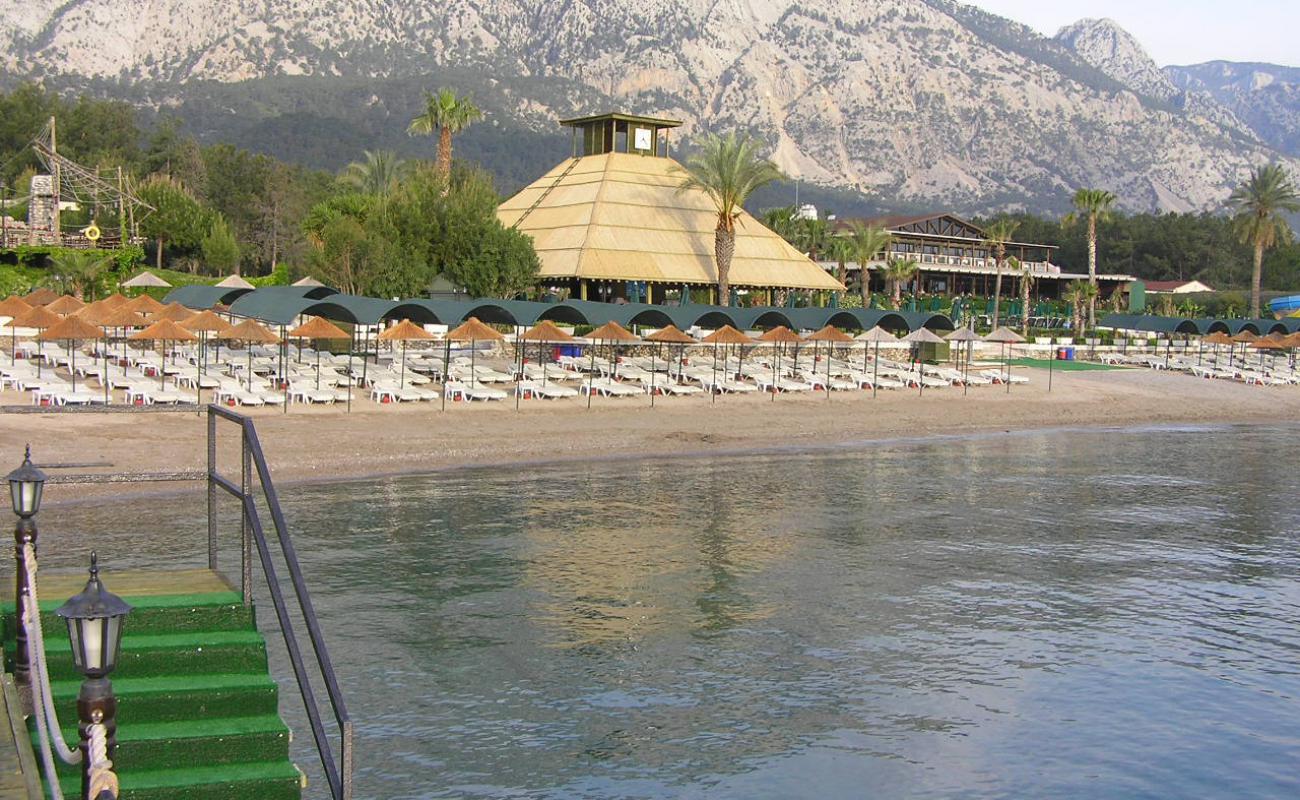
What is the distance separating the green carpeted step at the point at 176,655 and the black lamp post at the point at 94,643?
73.6 inches

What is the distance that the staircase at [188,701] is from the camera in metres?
6.50

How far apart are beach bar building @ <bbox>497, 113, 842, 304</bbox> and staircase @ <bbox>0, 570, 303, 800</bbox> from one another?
57562 millimetres

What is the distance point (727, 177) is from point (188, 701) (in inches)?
2347

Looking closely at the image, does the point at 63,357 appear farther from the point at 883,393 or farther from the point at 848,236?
the point at 848,236

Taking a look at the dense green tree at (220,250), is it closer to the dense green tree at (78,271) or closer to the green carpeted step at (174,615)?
the dense green tree at (78,271)

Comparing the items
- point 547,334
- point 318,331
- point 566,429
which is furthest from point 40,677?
point 547,334

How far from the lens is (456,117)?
225 ft

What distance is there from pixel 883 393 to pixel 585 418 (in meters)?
14.6

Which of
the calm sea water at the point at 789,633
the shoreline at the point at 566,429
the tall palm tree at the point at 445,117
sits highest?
the tall palm tree at the point at 445,117

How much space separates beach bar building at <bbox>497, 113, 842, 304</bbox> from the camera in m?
67.6

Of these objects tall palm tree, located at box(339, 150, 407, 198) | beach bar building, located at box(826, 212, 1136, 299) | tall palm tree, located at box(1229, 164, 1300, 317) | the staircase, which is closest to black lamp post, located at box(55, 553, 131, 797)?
the staircase

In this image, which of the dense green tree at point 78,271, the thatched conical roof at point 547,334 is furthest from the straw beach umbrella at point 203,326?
the dense green tree at point 78,271

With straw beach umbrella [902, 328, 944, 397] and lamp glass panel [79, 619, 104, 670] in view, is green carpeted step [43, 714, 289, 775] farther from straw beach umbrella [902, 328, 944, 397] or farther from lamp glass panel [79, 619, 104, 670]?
straw beach umbrella [902, 328, 944, 397]

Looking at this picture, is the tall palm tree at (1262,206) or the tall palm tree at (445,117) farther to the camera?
the tall palm tree at (1262,206)
